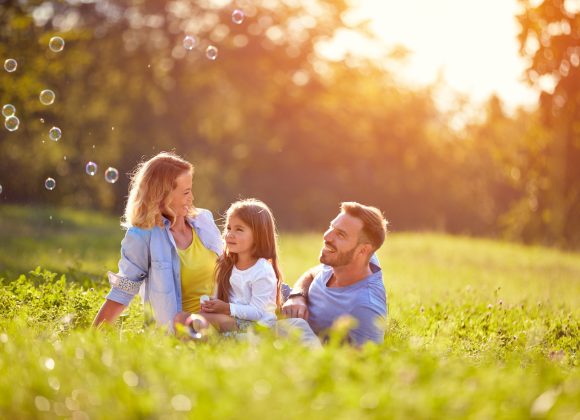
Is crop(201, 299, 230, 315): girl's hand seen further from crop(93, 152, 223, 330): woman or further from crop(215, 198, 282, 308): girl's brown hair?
crop(93, 152, 223, 330): woman

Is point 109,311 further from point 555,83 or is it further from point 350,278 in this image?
point 555,83

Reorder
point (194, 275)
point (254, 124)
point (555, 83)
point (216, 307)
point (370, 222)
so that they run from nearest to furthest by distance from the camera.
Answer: point (216, 307) < point (370, 222) < point (194, 275) < point (555, 83) < point (254, 124)

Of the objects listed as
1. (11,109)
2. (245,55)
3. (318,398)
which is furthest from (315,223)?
(318,398)

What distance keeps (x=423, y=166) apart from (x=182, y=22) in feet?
34.1

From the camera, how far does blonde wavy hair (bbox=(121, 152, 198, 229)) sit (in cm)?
618

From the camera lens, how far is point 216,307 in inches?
225

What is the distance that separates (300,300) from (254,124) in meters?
24.0

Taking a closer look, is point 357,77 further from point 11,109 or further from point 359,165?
point 11,109

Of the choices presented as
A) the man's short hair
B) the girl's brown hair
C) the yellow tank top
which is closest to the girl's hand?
the girl's brown hair

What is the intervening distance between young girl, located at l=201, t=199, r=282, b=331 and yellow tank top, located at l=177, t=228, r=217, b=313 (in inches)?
13.8

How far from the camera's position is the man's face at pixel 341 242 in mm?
5973

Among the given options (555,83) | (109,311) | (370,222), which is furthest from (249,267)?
(555,83)

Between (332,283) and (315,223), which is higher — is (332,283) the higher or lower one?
the higher one

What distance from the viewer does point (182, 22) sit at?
2791cm
